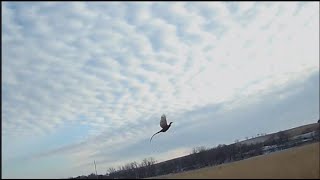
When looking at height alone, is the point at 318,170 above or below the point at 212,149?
below

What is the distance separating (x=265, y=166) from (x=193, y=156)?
5997 centimetres

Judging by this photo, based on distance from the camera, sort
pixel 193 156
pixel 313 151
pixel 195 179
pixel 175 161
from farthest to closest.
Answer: pixel 193 156 < pixel 175 161 < pixel 313 151 < pixel 195 179

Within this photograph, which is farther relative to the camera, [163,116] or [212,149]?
[212,149]

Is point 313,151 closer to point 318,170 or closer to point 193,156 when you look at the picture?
point 318,170

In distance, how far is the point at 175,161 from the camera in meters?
74.6

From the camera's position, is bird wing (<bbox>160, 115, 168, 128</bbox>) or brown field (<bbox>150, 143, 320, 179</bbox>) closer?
brown field (<bbox>150, 143, 320, 179</bbox>)

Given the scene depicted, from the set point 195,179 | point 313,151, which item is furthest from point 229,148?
point 195,179

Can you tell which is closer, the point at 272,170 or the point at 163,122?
the point at 272,170

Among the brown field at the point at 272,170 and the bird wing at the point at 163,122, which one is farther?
the bird wing at the point at 163,122

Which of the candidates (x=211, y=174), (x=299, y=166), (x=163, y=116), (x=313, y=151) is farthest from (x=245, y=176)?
(x=163, y=116)

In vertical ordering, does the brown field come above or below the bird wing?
below

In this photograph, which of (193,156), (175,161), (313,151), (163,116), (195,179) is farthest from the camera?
(193,156)

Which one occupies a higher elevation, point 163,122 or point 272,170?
point 163,122

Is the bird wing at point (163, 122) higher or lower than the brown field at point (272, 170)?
higher
